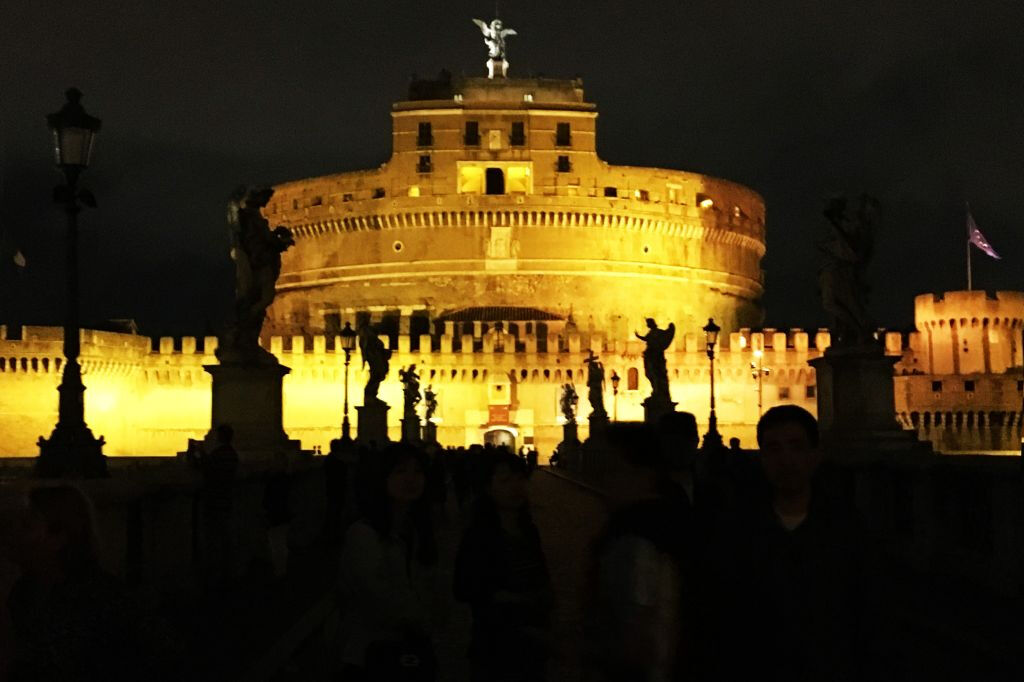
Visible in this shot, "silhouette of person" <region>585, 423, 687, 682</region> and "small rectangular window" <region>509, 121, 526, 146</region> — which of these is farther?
"small rectangular window" <region>509, 121, 526, 146</region>

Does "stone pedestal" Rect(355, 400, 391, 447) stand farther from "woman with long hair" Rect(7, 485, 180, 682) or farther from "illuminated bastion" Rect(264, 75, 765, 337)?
"illuminated bastion" Rect(264, 75, 765, 337)

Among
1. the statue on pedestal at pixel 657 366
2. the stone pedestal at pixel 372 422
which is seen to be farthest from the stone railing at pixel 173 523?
the stone pedestal at pixel 372 422

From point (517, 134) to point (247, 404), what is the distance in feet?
185

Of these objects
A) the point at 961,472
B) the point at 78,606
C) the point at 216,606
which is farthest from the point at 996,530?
the point at 78,606

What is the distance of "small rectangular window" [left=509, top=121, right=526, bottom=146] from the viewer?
6881 centimetres

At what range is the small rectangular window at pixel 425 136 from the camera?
6875 cm

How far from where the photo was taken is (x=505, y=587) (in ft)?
16.0

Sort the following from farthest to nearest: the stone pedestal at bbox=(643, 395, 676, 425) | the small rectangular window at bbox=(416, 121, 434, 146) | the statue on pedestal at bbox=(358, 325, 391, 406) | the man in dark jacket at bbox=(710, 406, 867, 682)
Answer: the small rectangular window at bbox=(416, 121, 434, 146)
the statue on pedestal at bbox=(358, 325, 391, 406)
the stone pedestal at bbox=(643, 395, 676, 425)
the man in dark jacket at bbox=(710, 406, 867, 682)

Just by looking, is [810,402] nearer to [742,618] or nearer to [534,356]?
[534,356]

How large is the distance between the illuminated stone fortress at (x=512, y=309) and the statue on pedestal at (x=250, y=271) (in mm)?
42575

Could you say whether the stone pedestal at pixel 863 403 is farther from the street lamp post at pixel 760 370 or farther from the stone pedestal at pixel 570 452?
the street lamp post at pixel 760 370

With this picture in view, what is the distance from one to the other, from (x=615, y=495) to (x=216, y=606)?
6.25 m

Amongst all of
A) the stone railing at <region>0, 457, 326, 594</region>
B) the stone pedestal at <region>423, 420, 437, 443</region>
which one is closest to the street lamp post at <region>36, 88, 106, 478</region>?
the stone railing at <region>0, 457, 326, 594</region>

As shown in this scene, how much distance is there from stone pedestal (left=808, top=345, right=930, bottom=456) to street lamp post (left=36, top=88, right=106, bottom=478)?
775 cm
